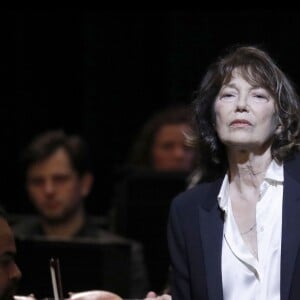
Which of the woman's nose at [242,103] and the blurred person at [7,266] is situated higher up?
the woman's nose at [242,103]

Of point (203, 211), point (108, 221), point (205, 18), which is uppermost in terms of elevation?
point (205, 18)

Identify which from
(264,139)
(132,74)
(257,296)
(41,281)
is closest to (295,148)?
(264,139)

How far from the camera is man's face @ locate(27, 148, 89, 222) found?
481 cm

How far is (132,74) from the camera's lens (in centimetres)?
582

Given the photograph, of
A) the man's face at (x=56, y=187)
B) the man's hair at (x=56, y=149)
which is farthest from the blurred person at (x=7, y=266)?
the man's hair at (x=56, y=149)

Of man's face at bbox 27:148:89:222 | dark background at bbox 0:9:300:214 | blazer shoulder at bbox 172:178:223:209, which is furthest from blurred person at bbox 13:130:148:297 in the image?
blazer shoulder at bbox 172:178:223:209

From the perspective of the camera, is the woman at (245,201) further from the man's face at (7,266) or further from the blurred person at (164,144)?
the blurred person at (164,144)

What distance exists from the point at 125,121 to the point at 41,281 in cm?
212

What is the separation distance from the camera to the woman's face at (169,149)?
5238 mm

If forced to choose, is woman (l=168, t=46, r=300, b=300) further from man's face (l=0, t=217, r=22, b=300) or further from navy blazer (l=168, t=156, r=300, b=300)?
man's face (l=0, t=217, r=22, b=300)

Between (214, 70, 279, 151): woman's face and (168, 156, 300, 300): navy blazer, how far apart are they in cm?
10

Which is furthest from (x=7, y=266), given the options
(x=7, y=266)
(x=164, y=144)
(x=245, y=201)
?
(x=164, y=144)

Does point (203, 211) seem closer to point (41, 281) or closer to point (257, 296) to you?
point (257, 296)

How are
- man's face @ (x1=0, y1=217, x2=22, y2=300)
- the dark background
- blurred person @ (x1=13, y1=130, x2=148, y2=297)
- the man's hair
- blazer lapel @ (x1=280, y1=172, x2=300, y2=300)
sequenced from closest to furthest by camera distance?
blazer lapel @ (x1=280, y1=172, x2=300, y2=300), man's face @ (x1=0, y1=217, x2=22, y2=300), blurred person @ (x1=13, y1=130, x2=148, y2=297), the man's hair, the dark background
